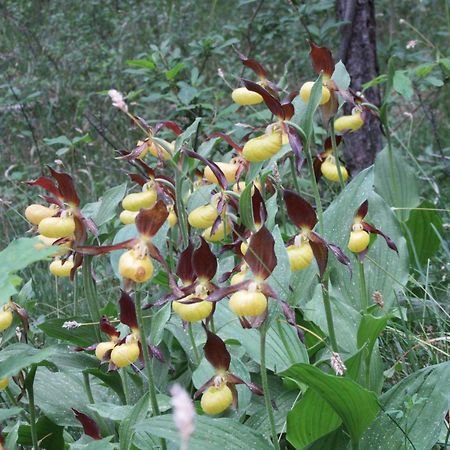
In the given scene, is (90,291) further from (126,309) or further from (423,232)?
(423,232)

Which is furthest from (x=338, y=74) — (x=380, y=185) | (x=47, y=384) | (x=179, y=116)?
(x=179, y=116)

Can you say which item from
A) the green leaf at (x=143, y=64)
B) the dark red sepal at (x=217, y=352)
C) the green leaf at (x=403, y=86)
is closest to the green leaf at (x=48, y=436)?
the dark red sepal at (x=217, y=352)

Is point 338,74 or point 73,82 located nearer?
point 338,74

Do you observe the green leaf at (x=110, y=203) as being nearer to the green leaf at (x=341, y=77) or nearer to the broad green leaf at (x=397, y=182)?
the green leaf at (x=341, y=77)

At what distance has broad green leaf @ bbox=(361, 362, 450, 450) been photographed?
118cm

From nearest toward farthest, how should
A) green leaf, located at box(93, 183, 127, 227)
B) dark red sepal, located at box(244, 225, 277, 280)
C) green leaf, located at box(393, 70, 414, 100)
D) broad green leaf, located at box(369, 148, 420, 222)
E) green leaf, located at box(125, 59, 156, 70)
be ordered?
dark red sepal, located at box(244, 225, 277, 280) → green leaf, located at box(93, 183, 127, 227) → green leaf, located at box(393, 70, 414, 100) → broad green leaf, located at box(369, 148, 420, 222) → green leaf, located at box(125, 59, 156, 70)

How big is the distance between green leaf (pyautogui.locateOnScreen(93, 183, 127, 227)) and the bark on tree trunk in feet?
4.91

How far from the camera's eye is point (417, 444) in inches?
46.7

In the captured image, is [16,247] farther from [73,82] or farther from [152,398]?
[73,82]

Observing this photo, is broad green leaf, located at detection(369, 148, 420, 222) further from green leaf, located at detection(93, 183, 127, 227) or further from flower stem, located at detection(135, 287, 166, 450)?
flower stem, located at detection(135, 287, 166, 450)

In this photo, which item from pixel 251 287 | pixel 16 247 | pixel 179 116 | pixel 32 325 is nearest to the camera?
pixel 16 247

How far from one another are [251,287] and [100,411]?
45 cm

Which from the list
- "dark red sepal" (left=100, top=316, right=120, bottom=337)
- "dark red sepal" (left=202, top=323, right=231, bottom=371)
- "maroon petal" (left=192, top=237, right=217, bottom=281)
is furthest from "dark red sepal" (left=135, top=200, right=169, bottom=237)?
"dark red sepal" (left=100, top=316, right=120, bottom=337)

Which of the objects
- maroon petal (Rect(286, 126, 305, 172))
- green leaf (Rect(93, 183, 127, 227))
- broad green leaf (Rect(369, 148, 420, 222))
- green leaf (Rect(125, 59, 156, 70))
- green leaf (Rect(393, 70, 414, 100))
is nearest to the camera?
maroon petal (Rect(286, 126, 305, 172))
